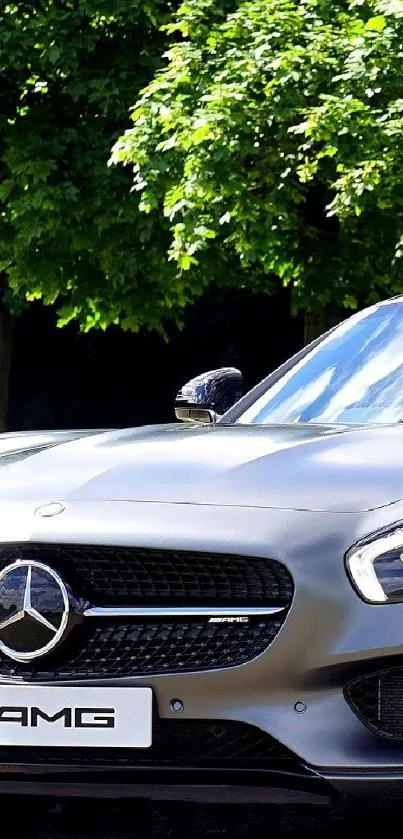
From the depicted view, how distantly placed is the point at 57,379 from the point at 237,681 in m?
33.5

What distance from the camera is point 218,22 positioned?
15805 millimetres

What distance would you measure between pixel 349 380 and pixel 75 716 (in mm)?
1854

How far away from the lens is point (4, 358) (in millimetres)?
20875

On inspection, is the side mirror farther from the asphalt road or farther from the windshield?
the asphalt road

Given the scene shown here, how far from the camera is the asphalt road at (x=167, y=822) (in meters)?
3.73

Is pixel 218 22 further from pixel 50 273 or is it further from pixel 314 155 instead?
pixel 50 273

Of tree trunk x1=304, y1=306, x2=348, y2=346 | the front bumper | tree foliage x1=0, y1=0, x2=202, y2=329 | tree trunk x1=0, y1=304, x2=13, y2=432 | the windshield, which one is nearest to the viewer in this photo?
the front bumper

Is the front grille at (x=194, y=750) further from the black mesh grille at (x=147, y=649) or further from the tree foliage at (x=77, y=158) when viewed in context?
the tree foliage at (x=77, y=158)

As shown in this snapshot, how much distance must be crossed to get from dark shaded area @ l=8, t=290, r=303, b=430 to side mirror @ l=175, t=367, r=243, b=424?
1115 inches

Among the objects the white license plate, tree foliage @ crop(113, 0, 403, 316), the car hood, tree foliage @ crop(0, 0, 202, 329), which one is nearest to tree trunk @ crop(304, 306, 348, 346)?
tree foliage @ crop(113, 0, 403, 316)

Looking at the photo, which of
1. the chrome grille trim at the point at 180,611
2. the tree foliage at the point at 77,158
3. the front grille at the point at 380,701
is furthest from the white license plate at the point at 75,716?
the tree foliage at the point at 77,158

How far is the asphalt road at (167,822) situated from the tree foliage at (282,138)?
10565 millimetres

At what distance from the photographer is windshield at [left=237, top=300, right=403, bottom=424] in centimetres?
477

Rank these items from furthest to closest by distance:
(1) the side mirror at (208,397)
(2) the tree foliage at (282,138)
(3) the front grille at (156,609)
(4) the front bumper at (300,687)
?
(2) the tree foliage at (282,138)
(1) the side mirror at (208,397)
(3) the front grille at (156,609)
(4) the front bumper at (300,687)
